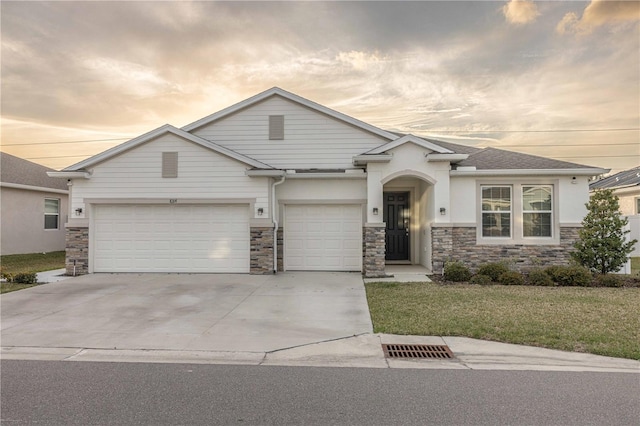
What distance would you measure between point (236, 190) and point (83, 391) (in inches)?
365

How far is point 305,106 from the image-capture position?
48.1ft

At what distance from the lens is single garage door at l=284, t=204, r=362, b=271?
13727 millimetres

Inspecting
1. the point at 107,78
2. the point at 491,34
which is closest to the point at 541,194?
the point at 491,34

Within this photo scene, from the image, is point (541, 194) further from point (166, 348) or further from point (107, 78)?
point (107, 78)

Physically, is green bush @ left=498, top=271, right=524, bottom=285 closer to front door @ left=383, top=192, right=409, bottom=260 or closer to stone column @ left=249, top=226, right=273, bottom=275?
front door @ left=383, top=192, right=409, bottom=260

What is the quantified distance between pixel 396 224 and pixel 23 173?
62.7 feet

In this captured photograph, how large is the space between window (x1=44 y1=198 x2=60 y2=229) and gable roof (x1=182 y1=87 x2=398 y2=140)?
11.4 m

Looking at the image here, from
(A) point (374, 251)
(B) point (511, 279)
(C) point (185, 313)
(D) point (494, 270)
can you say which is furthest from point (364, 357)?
(D) point (494, 270)

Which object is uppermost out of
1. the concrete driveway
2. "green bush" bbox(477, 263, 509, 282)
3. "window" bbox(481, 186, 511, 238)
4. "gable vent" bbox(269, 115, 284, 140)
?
"gable vent" bbox(269, 115, 284, 140)

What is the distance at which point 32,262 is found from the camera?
1702 cm

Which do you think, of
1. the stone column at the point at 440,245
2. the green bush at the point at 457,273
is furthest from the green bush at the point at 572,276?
the stone column at the point at 440,245

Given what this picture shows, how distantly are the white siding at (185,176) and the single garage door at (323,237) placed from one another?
1440mm

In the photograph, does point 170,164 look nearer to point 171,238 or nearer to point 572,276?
point 171,238

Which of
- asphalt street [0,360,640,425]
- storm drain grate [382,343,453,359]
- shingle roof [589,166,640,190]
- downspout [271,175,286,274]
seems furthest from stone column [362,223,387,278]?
shingle roof [589,166,640,190]
